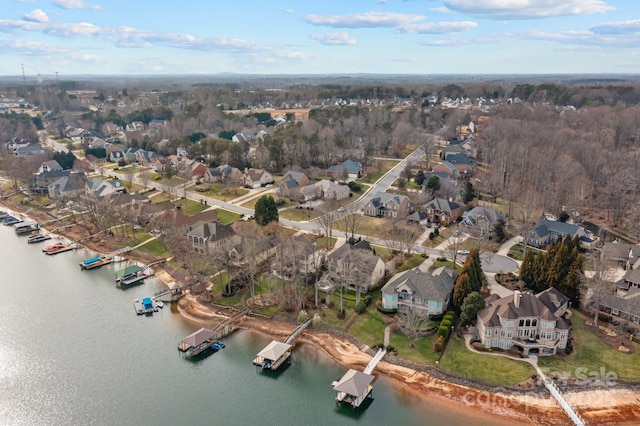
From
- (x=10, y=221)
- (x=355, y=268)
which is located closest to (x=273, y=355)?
(x=355, y=268)

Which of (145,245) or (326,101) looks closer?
(145,245)

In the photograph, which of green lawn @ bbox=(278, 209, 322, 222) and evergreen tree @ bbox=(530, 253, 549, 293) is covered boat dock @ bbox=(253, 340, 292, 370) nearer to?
evergreen tree @ bbox=(530, 253, 549, 293)

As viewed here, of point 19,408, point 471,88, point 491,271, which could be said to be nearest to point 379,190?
point 491,271

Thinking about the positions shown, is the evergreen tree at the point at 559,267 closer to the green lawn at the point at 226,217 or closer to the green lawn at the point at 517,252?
the green lawn at the point at 517,252

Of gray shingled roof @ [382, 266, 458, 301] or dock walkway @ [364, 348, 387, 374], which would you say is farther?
gray shingled roof @ [382, 266, 458, 301]

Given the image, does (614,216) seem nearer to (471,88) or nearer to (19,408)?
(19,408)

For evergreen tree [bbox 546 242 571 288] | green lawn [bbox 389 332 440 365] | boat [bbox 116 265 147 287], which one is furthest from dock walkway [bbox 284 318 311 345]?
evergreen tree [bbox 546 242 571 288]
